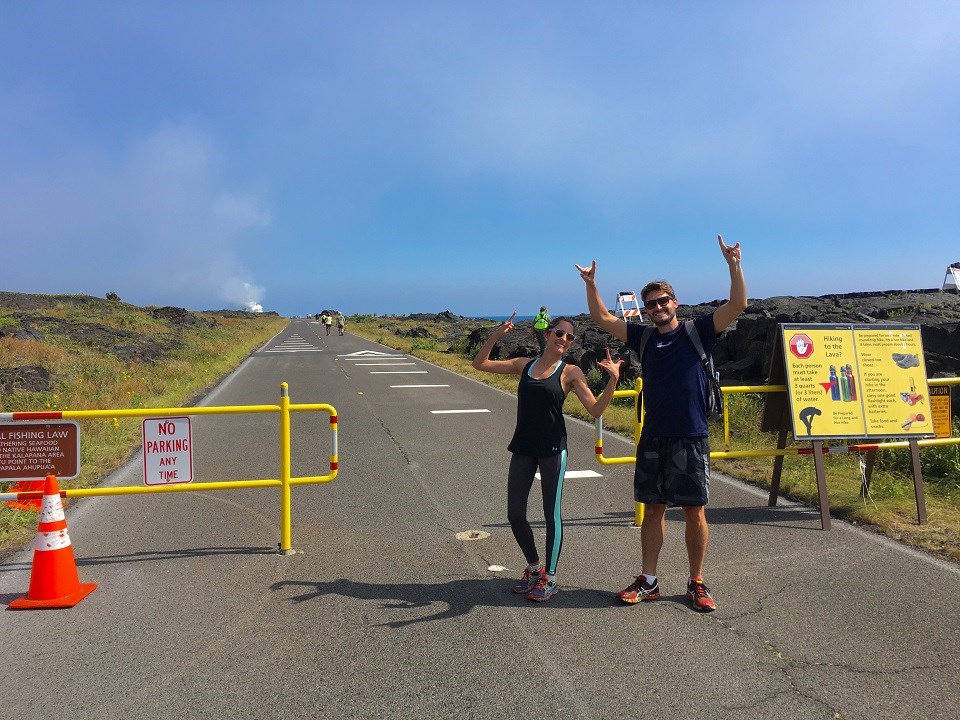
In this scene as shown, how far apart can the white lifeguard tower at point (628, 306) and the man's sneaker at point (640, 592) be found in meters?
13.9

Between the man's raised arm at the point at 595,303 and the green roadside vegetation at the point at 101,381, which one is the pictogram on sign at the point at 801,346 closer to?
the man's raised arm at the point at 595,303

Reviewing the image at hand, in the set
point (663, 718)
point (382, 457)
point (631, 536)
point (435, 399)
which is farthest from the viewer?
point (435, 399)

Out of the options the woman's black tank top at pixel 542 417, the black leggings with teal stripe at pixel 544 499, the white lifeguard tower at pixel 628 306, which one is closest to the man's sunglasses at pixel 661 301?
the woman's black tank top at pixel 542 417

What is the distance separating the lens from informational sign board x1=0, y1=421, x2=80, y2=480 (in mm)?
5387

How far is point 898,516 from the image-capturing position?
6.61m

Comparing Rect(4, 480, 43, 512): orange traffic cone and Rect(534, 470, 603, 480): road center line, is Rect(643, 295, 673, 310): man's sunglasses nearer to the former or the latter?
Rect(534, 470, 603, 480): road center line

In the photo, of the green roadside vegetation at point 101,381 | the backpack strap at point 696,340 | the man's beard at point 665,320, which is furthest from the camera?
the green roadside vegetation at point 101,381

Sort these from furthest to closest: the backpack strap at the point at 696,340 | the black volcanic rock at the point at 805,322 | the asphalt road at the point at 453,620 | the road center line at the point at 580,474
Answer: the black volcanic rock at the point at 805,322 → the road center line at the point at 580,474 → the backpack strap at the point at 696,340 → the asphalt road at the point at 453,620

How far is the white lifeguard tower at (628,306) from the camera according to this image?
1873 cm

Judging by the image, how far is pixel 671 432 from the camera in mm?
4504

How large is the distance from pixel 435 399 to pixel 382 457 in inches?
267

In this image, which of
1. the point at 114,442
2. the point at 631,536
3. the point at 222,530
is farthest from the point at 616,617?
the point at 114,442

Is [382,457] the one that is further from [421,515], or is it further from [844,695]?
[844,695]

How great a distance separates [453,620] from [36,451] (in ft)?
11.3
